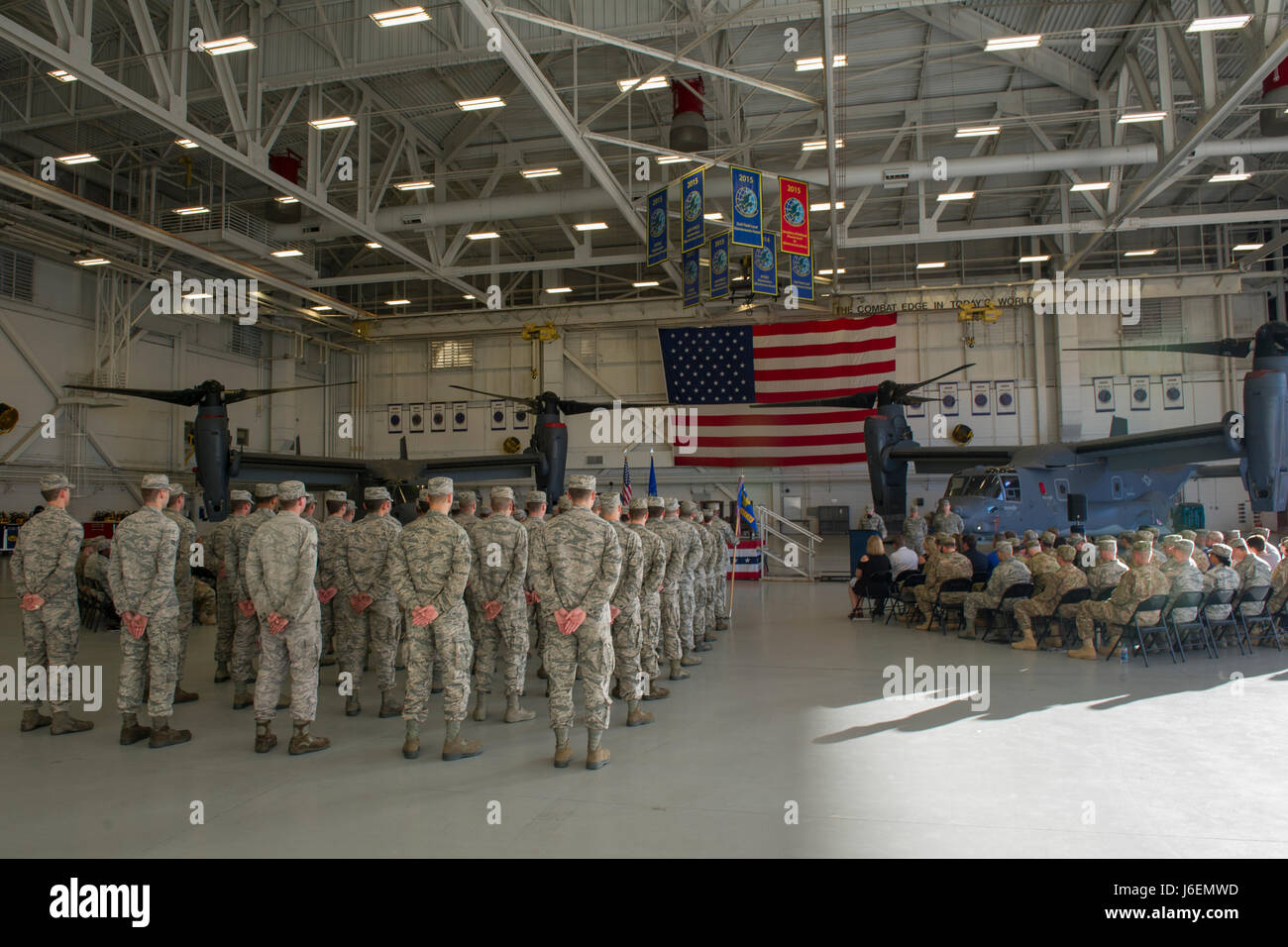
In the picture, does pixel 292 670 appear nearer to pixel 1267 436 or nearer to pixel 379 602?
pixel 379 602

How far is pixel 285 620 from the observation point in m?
5.13

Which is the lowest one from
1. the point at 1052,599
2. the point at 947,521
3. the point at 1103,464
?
Result: the point at 1052,599

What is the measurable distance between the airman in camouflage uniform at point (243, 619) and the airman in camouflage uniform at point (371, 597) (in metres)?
0.78

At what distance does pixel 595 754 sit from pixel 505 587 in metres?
1.71

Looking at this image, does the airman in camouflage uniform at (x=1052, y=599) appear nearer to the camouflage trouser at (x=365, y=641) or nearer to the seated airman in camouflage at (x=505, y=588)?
the seated airman in camouflage at (x=505, y=588)

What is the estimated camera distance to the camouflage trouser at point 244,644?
6.67 meters

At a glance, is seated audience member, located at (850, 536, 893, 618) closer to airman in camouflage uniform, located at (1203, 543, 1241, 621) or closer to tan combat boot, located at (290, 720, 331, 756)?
airman in camouflage uniform, located at (1203, 543, 1241, 621)

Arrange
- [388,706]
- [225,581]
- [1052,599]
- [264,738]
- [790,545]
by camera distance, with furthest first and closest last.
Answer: [790,545] < [1052,599] < [225,581] < [388,706] < [264,738]

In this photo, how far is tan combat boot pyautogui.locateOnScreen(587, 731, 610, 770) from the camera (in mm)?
4789

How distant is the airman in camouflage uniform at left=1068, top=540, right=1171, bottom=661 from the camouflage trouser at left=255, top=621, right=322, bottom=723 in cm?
729

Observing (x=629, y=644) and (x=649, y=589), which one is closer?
(x=629, y=644)

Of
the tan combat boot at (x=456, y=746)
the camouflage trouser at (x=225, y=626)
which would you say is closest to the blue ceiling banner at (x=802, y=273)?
the camouflage trouser at (x=225, y=626)

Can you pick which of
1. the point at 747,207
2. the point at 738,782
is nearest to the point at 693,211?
the point at 747,207

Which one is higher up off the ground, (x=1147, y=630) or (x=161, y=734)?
(x=1147, y=630)
